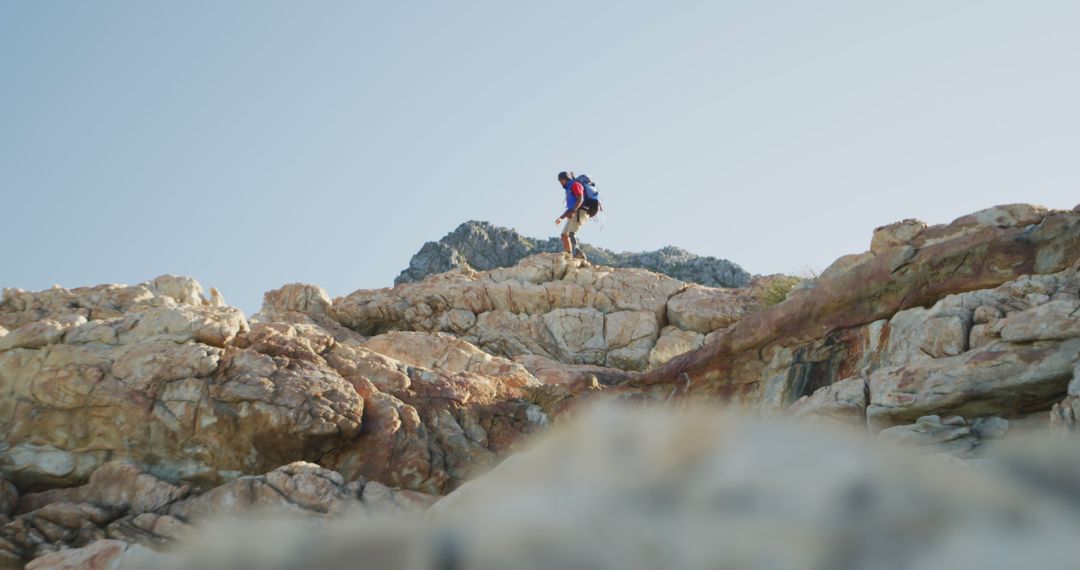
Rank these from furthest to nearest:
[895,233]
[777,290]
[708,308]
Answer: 1. [708,308]
2. [777,290]
3. [895,233]

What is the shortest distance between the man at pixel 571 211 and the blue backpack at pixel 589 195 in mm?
119

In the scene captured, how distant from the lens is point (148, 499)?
12.6m

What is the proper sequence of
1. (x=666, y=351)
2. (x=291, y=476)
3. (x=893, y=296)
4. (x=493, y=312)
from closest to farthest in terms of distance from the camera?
(x=291, y=476)
(x=893, y=296)
(x=666, y=351)
(x=493, y=312)

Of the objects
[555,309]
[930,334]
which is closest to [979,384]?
[930,334]

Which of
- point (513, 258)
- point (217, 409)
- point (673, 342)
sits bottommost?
point (217, 409)

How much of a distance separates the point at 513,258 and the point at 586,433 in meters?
59.6

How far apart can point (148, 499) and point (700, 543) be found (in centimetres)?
1105

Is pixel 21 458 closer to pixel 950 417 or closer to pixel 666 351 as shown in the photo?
pixel 950 417

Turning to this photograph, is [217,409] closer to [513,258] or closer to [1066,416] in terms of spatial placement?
[1066,416]

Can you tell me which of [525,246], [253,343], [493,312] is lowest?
[253,343]

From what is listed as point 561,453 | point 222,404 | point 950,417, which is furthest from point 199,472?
point 561,453

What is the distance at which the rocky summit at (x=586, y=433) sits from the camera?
10.8ft

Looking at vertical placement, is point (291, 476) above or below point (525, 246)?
below

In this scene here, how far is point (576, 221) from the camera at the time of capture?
29.3 meters
